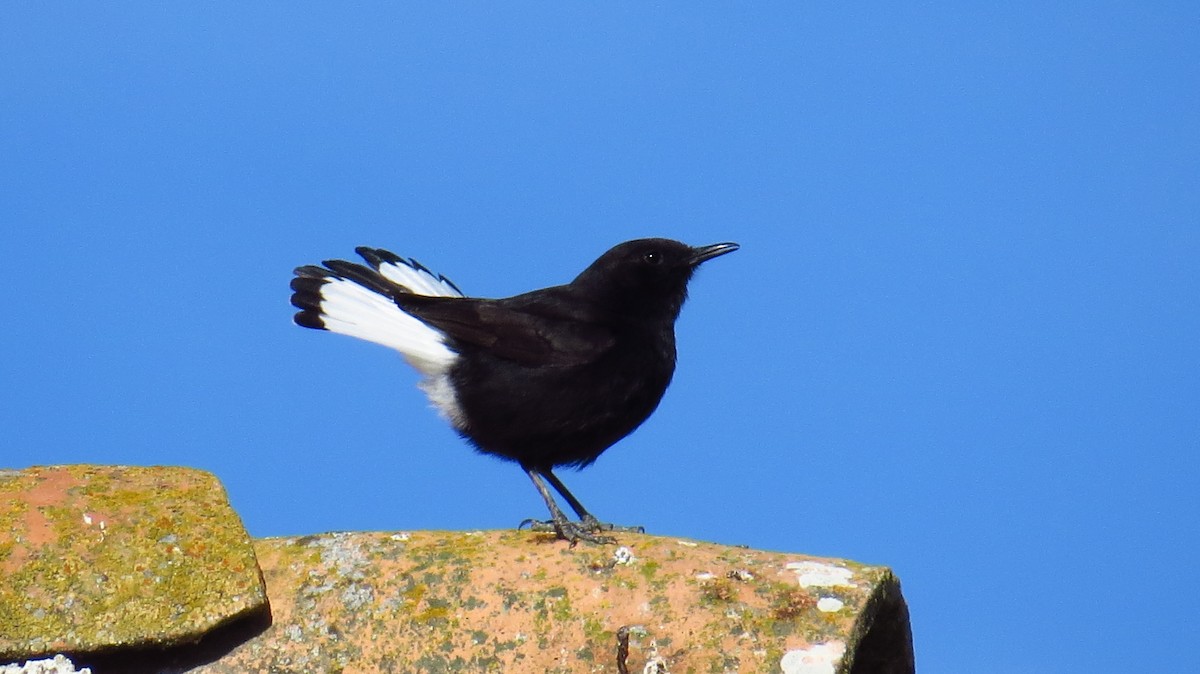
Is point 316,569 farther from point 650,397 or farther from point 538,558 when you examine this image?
point 650,397

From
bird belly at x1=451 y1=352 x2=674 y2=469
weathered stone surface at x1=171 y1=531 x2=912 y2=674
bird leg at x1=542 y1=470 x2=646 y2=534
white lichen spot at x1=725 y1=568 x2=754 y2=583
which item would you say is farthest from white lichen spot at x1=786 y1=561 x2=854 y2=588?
bird belly at x1=451 y1=352 x2=674 y2=469

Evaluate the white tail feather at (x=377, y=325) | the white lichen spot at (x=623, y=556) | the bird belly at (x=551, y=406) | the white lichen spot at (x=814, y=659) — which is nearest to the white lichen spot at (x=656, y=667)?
the white lichen spot at (x=814, y=659)

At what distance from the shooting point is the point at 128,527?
4.79m

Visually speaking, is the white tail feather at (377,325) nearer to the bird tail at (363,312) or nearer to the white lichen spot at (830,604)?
the bird tail at (363,312)

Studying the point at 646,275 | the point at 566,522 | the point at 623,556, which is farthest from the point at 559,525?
the point at 646,275

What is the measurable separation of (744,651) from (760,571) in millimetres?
427

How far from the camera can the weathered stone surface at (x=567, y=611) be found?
14.7 ft

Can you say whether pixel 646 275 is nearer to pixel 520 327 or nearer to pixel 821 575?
pixel 520 327

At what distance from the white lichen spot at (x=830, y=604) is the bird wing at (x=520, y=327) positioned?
2842 millimetres

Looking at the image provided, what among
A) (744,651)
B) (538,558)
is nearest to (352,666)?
(538,558)

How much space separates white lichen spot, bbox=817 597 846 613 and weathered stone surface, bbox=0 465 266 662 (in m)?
1.88

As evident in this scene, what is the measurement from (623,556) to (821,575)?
0.72m

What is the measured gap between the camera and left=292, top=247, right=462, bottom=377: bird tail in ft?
23.9

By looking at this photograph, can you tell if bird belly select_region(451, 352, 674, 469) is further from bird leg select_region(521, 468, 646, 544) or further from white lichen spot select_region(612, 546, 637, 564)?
white lichen spot select_region(612, 546, 637, 564)
